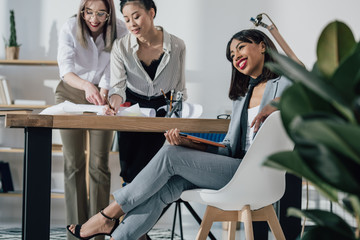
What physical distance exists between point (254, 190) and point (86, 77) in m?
1.59

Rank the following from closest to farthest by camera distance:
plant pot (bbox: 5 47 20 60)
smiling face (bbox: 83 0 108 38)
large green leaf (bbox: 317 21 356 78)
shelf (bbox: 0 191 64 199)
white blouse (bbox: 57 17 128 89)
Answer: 1. large green leaf (bbox: 317 21 356 78)
2. smiling face (bbox: 83 0 108 38)
3. white blouse (bbox: 57 17 128 89)
4. shelf (bbox: 0 191 64 199)
5. plant pot (bbox: 5 47 20 60)

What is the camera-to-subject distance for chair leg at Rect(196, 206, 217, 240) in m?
1.94

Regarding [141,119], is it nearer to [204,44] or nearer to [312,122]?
[312,122]

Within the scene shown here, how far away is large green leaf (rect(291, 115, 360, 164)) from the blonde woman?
7.45ft

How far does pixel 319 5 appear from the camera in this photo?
4.66 m

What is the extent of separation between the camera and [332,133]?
64 cm

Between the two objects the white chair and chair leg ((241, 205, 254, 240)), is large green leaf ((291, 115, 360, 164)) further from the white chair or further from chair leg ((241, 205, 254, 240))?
chair leg ((241, 205, 254, 240))

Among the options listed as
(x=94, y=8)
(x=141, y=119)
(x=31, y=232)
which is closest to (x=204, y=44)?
(x=94, y=8)

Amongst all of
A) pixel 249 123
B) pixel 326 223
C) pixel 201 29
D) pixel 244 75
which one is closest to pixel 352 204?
pixel 326 223

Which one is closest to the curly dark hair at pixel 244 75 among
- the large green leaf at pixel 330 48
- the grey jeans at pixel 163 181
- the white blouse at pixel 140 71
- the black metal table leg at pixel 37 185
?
the white blouse at pixel 140 71

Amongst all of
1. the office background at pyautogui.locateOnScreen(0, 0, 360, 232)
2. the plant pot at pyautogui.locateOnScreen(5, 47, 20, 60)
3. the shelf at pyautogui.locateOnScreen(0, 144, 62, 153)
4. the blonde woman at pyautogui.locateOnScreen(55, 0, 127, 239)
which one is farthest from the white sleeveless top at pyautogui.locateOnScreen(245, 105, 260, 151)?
the plant pot at pyautogui.locateOnScreen(5, 47, 20, 60)

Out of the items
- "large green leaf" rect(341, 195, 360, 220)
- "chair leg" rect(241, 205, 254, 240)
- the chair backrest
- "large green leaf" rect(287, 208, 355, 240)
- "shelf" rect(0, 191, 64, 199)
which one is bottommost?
"shelf" rect(0, 191, 64, 199)

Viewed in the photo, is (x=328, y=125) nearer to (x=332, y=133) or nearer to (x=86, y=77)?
(x=332, y=133)

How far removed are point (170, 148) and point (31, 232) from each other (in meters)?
0.62
